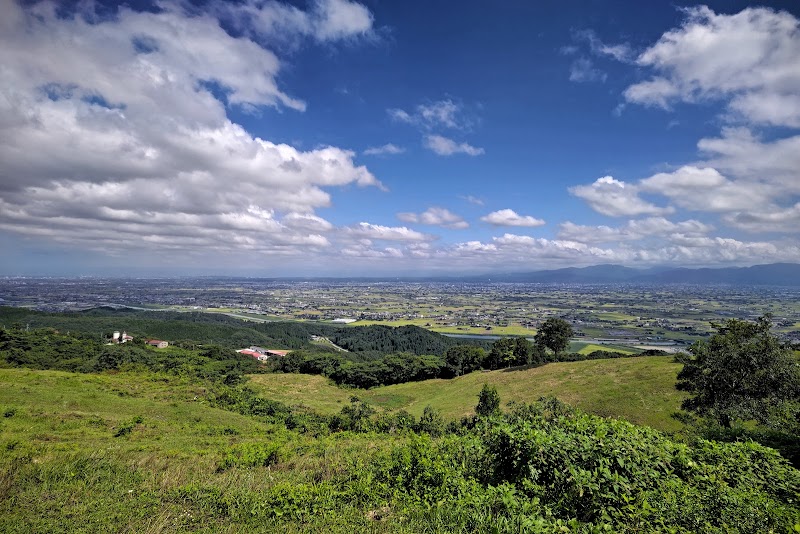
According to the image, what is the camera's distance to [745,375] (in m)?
16.4

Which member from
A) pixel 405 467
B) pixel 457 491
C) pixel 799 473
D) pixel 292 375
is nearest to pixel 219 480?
pixel 405 467

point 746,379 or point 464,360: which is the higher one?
point 746,379

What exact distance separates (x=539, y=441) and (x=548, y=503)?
0.90 m

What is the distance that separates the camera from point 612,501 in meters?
5.46

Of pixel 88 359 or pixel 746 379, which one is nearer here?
pixel 746 379

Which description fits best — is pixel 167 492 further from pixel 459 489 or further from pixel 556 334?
pixel 556 334

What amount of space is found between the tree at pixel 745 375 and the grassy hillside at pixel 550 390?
337 inches

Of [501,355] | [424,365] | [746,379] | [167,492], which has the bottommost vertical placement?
[424,365]

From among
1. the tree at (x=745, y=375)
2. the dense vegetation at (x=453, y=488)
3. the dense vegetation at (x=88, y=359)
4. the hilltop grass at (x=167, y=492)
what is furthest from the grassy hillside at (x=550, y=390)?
the hilltop grass at (x=167, y=492)

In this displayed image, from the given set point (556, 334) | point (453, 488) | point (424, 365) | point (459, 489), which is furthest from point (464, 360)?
point (459, 489)

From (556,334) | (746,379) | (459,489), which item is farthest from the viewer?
(556,334)

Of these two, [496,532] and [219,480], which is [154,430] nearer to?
[219,480]

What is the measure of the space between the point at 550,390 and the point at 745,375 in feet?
77.9

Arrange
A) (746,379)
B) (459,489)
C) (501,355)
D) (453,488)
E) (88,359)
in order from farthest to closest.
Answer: (501,355)
(88,359)
(746,379)
(453,488)
(459,489)
